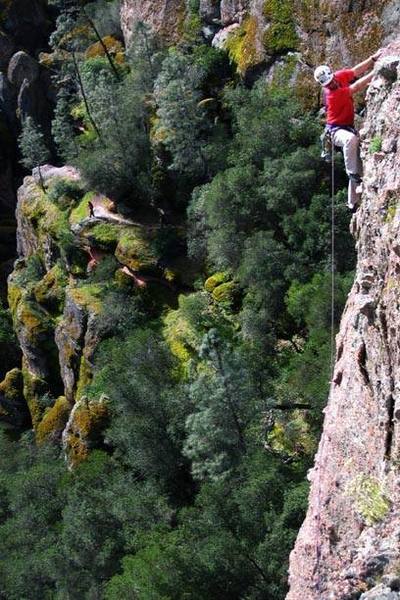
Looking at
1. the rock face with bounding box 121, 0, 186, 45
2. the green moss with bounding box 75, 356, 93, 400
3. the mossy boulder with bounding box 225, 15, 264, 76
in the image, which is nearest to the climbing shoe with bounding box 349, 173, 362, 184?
the green moss with bounding box 75, 356, 93, 400

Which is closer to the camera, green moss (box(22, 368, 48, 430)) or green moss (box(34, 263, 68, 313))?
green moss (box(22, 368, 48, 430))

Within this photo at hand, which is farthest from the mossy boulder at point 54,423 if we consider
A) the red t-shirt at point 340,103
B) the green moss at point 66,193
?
the red t-shirt at point 340,103

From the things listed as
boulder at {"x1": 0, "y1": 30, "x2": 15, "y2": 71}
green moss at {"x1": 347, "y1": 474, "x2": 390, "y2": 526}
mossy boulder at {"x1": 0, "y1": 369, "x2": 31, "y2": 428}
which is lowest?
green moss at {"x1": 347, "y1": 474, "x2": 390, "y2": 526}

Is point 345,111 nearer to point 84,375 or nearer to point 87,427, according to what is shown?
point 87,427

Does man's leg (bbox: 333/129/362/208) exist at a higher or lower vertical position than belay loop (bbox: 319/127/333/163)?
lower

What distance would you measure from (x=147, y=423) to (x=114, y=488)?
3.08 meters

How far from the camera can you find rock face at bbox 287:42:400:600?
375 inches

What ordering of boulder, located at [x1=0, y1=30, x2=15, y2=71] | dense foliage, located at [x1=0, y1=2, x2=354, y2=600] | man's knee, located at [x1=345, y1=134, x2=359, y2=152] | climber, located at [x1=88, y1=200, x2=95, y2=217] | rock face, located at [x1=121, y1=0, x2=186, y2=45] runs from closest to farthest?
1. man's knee, located at [x1=345, y1=134, x2=359, y2=152]
2. dense foliage, located at [x1=0, y1=2, x2=354, y2=600]
3. climber, located at [x1=88, y1=200, x2=95, y2=217]
4. rock face, located at [x1=121, y1=0, x2=186, y2=45]
5. boulder, located at [x1=0, y1=30, x2=15, y2=71]

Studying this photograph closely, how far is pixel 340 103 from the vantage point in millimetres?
14039

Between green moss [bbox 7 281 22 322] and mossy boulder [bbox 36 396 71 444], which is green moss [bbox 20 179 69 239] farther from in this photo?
mossy boulder [bbox 36 396 71 444]

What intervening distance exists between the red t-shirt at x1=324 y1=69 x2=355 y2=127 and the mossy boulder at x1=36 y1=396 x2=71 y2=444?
33.7 meters

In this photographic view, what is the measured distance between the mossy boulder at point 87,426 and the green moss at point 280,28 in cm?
2090

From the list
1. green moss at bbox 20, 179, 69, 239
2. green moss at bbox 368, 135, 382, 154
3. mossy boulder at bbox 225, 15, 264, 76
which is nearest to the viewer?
green moss at bbox 368, 135, 382, 154

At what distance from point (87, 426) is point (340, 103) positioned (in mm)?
26118
